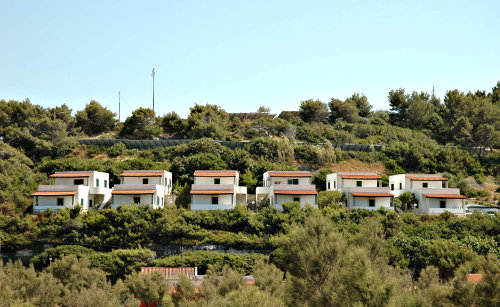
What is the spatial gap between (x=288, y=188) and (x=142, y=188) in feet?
38.9

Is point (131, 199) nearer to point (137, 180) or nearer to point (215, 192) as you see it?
point (137, 180)

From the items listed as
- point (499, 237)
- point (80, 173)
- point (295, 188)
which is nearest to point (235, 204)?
point (295, 188)

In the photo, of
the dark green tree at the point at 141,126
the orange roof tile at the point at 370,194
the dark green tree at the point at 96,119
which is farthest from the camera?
the dark green tree at the point at 96,119

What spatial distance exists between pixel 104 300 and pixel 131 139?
44.8 metres

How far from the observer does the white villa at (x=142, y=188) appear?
167ft

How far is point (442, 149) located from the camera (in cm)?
6731

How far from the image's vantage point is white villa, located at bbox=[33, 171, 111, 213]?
1998 inches

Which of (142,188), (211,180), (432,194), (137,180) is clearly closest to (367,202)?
(432,194)

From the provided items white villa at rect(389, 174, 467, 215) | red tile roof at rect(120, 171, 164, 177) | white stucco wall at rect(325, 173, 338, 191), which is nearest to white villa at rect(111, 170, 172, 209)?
red tile roof at rect(120, 171, 164, 177)

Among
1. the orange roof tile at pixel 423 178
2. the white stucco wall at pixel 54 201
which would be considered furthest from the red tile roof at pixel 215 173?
the orange roof tile at pixel 423 178

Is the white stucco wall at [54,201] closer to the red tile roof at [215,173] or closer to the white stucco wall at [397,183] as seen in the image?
the red tile roof at [215,173]

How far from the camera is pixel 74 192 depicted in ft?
167

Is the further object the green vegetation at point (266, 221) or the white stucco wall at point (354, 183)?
the white stucco wall at point (354, 183)

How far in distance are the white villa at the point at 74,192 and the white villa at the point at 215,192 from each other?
8067 millimetres
